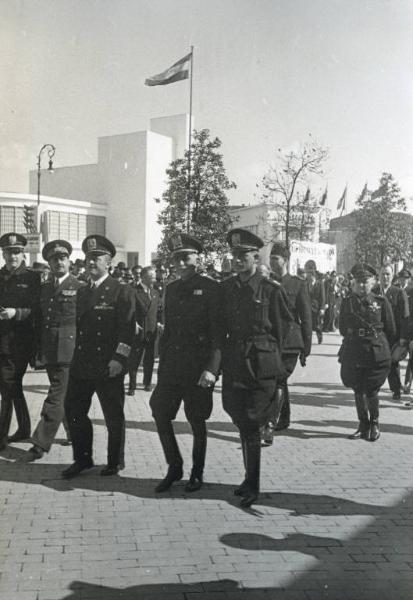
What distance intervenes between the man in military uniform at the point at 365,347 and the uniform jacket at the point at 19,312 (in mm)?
3448

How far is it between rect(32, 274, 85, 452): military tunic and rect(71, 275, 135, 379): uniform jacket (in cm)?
58

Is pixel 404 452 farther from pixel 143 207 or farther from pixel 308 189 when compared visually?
pixel 143 207

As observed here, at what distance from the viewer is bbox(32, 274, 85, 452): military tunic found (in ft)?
21.5

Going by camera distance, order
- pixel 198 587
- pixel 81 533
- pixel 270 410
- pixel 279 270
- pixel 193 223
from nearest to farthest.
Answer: pixel 198 587 → pixel 81 533 → pixel 270 410 → pixel 279 270 → pixel 193 223

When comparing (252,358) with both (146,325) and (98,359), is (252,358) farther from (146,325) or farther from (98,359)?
(146,325)

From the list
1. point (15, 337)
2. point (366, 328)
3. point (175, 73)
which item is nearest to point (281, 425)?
point (366, 328)

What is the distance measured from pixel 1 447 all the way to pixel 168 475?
212 cm

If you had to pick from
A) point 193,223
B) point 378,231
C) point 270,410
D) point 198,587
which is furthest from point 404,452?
point 378,231

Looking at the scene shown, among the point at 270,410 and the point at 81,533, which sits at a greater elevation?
the point at 270,410

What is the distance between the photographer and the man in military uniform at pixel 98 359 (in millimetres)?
5988

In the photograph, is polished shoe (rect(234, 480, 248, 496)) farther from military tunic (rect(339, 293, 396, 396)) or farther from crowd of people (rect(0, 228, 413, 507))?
military tunic (rect(339, 293, 396, 396))

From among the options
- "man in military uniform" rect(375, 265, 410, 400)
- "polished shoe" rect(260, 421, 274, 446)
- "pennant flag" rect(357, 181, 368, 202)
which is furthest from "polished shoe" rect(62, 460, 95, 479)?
"pennant flag" rect(357, 181, 368, 202)

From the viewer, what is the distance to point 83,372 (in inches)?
235

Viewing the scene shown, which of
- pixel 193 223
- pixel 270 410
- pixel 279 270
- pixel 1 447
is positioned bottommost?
pixel 1 447
